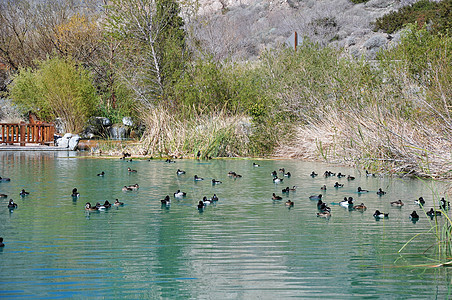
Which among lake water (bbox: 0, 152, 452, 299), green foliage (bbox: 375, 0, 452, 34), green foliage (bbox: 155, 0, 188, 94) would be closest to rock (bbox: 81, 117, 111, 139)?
green foliage (bbox: 155, 0, 188, 94)

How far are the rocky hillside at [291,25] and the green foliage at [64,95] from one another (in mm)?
17865

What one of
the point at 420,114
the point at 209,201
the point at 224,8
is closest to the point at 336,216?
the point at 209,201

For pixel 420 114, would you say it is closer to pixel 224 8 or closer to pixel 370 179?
pixel 370 179

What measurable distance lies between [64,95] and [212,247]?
2410 cm

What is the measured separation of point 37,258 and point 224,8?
3067 inches

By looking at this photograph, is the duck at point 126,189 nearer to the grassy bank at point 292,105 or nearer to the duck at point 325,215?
the duck at point 325,215

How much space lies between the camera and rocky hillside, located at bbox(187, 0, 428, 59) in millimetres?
52156

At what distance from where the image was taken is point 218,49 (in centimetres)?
5191

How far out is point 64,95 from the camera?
2961 centimetres

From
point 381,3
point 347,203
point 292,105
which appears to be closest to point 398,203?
point 347,203

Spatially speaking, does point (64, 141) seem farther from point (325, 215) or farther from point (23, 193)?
point (325, 215)

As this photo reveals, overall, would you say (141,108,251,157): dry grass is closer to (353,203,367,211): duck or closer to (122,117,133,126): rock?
(122,117,133,126): rock

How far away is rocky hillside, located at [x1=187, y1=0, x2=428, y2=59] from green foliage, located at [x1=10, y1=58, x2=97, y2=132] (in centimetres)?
1786

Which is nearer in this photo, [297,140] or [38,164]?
[38,164]
